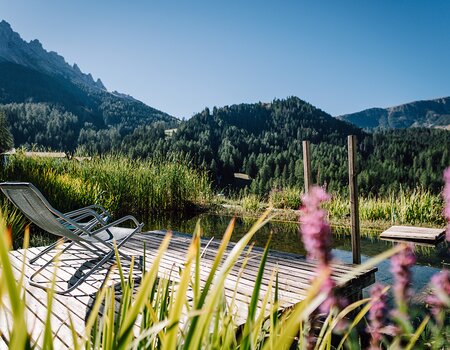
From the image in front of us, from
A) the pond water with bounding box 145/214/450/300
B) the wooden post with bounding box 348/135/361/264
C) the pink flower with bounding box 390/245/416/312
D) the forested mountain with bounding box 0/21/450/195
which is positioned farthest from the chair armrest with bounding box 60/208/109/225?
the forested mountain with bounding box 0/21/450/195

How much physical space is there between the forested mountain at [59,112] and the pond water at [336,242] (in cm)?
Result: 6359

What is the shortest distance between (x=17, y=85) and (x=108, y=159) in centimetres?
12927

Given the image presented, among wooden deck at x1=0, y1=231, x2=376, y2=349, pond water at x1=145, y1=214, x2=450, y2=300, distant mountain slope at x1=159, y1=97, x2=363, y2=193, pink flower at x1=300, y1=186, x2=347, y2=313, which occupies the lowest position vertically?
pond water at x1=145, y1=214, x2=450, y2=300

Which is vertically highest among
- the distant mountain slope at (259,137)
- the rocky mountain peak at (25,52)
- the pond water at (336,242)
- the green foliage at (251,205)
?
the rocky mountain peak at (25,52)

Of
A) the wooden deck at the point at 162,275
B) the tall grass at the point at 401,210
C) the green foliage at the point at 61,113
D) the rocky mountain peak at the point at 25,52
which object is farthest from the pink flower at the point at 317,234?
the rocky mountain peak at the point at 25,52

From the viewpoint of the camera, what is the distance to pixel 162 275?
3.29 meters

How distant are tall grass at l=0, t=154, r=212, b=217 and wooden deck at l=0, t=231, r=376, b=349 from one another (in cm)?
283

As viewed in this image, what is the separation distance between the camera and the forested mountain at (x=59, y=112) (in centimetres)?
7807

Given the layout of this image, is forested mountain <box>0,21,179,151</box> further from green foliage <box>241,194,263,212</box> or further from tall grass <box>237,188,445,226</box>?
tall grass <box>237,188,445,226</box>

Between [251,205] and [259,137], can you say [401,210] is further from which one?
[259,137]

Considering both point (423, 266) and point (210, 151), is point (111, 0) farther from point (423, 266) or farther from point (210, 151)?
point (210, 151)

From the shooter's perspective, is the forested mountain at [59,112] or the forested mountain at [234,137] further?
Answer: the forested mountain at [59,112]

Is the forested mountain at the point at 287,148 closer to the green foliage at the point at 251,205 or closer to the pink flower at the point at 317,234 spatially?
the green foliage at the point at 251,205

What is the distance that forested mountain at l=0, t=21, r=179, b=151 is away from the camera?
7807 centimetres
